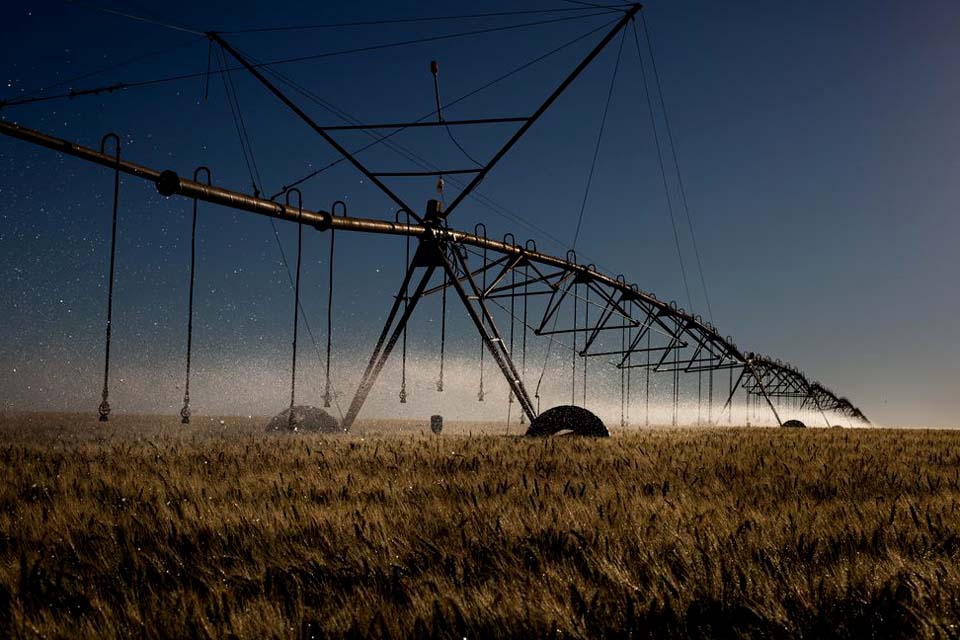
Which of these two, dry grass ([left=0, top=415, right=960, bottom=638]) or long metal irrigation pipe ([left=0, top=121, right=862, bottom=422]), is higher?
→ long metal irrigation pipe ([left=0, top=121, right=862, bottom=422])

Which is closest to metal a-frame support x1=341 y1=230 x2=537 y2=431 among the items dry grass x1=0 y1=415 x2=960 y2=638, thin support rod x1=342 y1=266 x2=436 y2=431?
thin support rod x1=342 y1=266 x2=436 y2=431

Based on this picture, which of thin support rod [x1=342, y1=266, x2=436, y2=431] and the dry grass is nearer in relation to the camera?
the dry grass

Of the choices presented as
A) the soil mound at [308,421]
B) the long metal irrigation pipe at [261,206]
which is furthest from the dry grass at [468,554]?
the soil mound at [308,421]

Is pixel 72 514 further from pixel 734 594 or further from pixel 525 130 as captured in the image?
pixel 525 130

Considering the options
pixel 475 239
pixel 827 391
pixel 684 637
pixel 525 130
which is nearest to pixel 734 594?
pixel 684 637

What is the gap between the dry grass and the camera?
2.68 meters

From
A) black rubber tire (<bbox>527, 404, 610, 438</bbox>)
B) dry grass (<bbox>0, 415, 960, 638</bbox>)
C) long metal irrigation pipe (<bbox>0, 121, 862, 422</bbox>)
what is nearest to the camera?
dry grass (<bbox>0, 415, 960, 638</bbox>)

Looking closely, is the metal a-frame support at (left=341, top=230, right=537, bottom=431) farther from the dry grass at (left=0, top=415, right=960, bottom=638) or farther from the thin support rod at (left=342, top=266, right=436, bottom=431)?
the dry grass at (left=0, top=415, right=960, bottom=638)

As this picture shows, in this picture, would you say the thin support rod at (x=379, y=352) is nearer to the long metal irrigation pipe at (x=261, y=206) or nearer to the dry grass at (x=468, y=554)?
the long metal irrigation pipe at (x=261, y=206)

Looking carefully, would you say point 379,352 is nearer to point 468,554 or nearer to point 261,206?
point 261,206

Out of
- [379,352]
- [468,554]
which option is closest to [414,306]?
[379,352]

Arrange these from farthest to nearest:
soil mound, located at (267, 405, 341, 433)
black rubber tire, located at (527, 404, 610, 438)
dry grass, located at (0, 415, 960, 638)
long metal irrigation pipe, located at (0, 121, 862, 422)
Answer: soil mound, located at (267, 405, 341, 433) → black rubber tire, located at (527, 404, 610, 438) → long metal irrigation pipe, located at (0, 121, 862, 422) → dry grass, located at (0, 415, 960, 638)

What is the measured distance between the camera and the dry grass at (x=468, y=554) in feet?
8.80

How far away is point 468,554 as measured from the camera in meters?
3.73
